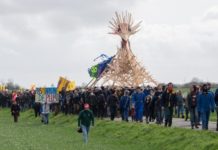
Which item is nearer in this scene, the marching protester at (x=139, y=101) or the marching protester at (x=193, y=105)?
the marching protester at (x=193, y=105)

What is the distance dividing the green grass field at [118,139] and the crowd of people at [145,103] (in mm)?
1258

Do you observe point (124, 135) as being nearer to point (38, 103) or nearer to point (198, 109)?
point (198, 109)

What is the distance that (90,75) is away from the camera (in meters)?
63.5

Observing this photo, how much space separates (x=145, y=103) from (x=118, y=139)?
14.7 ft

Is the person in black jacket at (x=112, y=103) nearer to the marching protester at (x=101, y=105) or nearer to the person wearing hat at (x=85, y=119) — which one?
the marching protester at (x=101, y=105)

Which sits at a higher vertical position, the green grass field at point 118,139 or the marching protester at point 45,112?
the marching protester at point 45,112

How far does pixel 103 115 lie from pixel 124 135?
36.2 feet

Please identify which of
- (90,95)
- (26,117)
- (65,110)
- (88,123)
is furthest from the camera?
(26,117)

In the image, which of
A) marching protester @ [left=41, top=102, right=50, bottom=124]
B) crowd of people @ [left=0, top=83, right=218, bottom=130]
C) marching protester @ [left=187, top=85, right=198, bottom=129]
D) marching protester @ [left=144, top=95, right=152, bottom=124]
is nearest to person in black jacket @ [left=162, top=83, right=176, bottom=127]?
crowd of people @ [left=0, top=83, right=218, bottom=130]

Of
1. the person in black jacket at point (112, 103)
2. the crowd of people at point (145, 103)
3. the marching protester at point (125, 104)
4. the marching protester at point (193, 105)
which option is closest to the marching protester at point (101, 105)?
the crowd of people at point (145, 103)

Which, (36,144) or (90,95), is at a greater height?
(90,95)

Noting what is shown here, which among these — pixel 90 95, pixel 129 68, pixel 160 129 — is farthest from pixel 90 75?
pixel 160 129

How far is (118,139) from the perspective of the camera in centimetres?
3497

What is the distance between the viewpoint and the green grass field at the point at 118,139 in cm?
2773
